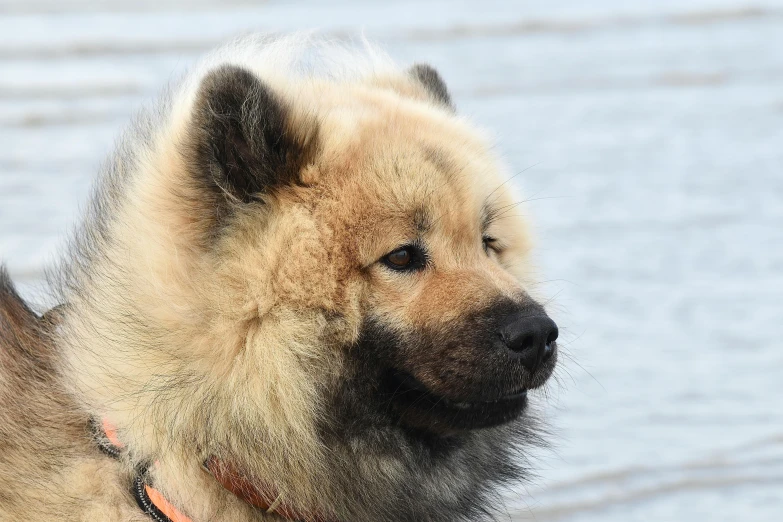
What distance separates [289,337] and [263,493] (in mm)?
400

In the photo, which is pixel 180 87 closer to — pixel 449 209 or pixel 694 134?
pixel 449 209

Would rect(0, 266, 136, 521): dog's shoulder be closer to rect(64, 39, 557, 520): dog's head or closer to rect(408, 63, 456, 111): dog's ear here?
rect(64, 39, 557, 520): dog's head

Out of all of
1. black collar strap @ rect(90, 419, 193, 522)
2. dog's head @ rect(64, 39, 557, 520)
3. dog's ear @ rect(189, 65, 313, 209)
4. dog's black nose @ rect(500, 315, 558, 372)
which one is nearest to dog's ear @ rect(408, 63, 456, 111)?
dog's head @ rect(64, 39, 557, 520)

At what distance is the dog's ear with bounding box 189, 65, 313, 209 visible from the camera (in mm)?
2654

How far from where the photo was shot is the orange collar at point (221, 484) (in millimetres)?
2703

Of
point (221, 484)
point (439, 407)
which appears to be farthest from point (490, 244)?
point (221, 484)

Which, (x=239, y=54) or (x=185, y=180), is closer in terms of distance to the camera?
(x=185, y=180)

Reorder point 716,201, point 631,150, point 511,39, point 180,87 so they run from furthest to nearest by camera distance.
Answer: point 511,39 < point 631,150 < point 716,201 < point 180,87

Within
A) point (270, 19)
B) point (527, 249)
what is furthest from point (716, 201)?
point (270, 19)

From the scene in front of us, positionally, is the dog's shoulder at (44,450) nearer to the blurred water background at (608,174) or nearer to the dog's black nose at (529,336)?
the blurred water background at (608,174)

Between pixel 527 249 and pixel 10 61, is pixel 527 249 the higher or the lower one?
the higher one

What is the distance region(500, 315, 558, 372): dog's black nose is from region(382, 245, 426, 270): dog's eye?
27cm

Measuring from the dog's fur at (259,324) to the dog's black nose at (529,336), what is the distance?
54mm

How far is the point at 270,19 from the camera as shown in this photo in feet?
44.8
